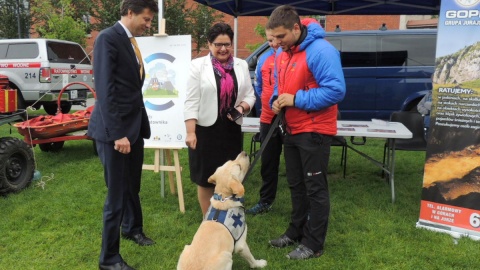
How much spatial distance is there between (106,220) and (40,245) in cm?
105

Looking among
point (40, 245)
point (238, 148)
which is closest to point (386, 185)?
point (238, 148)

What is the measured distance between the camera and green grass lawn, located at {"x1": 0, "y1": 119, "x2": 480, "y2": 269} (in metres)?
3.09

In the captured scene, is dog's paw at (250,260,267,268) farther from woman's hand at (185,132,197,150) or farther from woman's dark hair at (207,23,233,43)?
woman's dark hair at (207,23,233,43)

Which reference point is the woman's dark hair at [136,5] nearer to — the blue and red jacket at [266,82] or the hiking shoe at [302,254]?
the blue and red jacket at [266,82]

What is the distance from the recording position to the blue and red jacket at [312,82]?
8.50 ft

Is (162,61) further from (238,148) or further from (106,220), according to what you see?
(106,220)

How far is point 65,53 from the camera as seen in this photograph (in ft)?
35.5

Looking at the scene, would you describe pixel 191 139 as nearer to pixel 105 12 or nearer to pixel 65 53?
pixel 65 53

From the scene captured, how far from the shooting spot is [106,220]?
2775 mm

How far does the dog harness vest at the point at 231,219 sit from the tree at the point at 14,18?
18961 mm

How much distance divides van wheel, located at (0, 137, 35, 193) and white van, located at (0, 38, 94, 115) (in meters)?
5.25

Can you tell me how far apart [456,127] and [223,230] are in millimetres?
2296

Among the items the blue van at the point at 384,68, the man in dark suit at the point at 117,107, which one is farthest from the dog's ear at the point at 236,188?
the blue van at the point at 384,68

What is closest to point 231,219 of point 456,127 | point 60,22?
point 456,127
